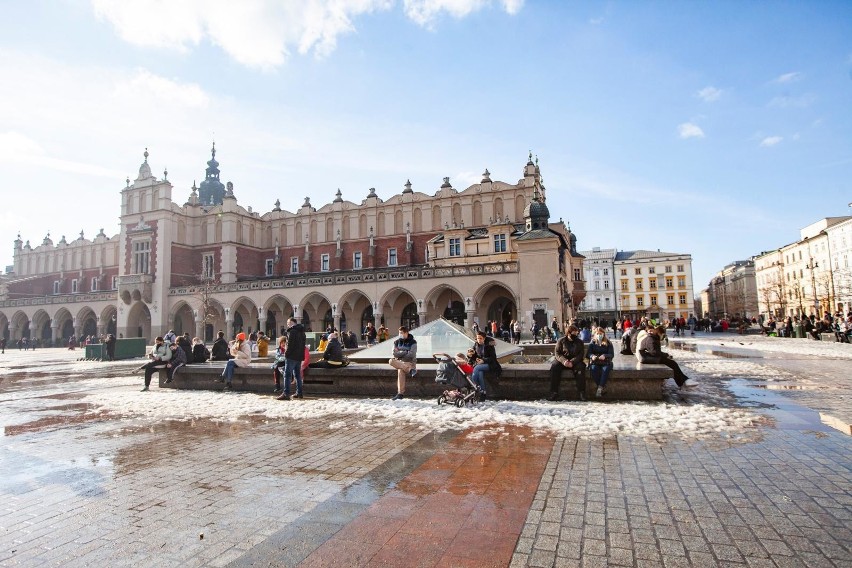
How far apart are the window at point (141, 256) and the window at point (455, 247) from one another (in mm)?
30923

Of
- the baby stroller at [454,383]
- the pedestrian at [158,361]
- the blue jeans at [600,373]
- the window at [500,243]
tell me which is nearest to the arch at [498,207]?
the window at [500,243]

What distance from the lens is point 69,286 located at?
62312mm

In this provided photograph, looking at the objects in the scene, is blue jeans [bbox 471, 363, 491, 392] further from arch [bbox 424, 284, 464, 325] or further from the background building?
the background building

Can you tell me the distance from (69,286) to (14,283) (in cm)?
909

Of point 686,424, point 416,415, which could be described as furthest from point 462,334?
point 686,424

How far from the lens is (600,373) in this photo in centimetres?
923

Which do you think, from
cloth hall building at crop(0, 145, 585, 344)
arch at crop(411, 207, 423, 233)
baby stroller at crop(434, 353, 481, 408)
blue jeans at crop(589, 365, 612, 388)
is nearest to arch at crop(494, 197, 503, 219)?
cloth hall building at crop(0, 145, 585, 344)

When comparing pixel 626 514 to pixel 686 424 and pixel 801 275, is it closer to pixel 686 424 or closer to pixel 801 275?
pixel 686 424

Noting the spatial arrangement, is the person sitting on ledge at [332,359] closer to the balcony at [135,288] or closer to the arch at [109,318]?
the balcony at [135,288]

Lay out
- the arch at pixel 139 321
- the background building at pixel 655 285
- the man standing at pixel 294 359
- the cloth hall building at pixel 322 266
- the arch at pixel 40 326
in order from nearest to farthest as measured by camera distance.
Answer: the man standing at pixel 294 359 < the cloth hall building at pixel 322 266 < the arch at pixel 139 321 < the arch at pixel 40 326 < the background building at pixel 655 285

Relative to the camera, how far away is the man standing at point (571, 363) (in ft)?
30.3

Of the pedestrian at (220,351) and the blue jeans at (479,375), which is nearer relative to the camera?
the blue jeans at (479,375)

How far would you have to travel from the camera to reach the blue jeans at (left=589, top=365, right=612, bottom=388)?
9180 millimetres

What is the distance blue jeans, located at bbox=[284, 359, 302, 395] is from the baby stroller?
3.09 meters
